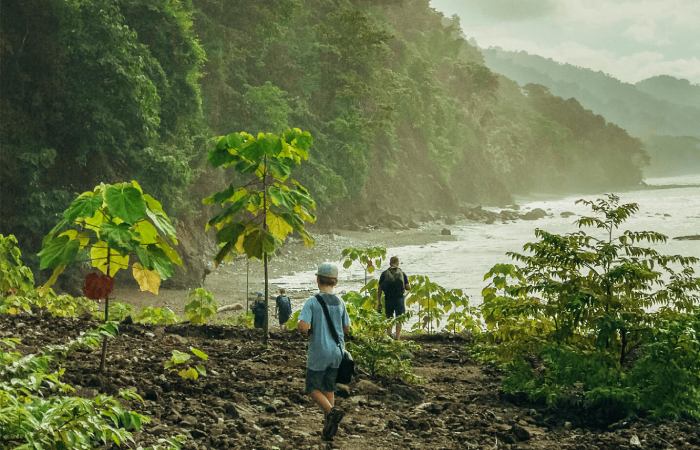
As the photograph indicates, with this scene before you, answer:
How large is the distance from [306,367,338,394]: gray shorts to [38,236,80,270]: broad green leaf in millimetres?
2308

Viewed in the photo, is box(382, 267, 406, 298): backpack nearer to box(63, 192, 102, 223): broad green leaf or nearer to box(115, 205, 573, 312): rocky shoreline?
box(115, 205, 573, 312): rocky shoreline

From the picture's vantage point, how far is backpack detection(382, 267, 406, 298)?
13000mm

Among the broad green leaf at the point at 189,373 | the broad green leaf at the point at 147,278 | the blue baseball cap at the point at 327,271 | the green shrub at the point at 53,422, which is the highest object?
the blue baseball cap at the point at 327,271

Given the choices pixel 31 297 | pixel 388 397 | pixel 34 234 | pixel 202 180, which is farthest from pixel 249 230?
pixel 202 180

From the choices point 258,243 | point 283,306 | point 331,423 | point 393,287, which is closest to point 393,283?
point 393,287

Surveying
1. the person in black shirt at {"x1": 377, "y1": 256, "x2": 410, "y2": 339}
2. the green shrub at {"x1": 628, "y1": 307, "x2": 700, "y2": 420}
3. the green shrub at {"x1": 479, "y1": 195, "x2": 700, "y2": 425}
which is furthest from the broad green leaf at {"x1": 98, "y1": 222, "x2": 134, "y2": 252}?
the person in black shirt at {"x1": 377, "y1": 256, "x2": 410, "y2": 339}

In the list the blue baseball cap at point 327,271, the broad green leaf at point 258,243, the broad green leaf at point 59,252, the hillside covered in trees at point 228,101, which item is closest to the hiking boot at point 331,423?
the blue baseball cap at point 327,271

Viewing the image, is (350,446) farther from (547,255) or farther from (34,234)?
(34,234)

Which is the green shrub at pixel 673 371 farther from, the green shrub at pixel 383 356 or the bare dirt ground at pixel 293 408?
the green shrub at pixel 383 356

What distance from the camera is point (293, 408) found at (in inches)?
284

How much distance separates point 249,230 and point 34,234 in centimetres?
1909

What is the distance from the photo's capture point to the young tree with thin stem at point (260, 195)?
29.2 ft

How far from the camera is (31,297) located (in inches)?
461

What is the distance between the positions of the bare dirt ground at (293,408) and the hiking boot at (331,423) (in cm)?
9
